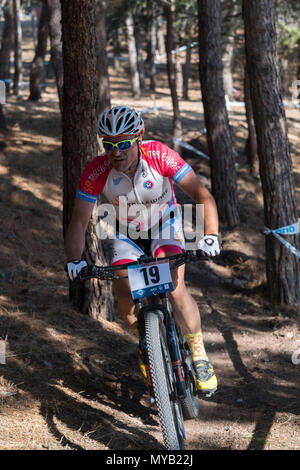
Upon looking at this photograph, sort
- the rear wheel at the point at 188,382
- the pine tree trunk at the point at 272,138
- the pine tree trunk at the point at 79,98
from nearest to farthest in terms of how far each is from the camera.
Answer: the rear wheel at the point at 188,382, the pine tree trunk at the point at 79,98, the pine tree trunk at the point at 272,138

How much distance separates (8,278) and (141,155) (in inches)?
163

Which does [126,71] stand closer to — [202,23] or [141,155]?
[202,23]

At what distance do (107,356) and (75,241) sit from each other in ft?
7.37

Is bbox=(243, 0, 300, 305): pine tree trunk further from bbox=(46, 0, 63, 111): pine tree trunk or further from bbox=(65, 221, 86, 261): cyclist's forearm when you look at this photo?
bbox=(65, 221, 86, 261): cyclist's forearm

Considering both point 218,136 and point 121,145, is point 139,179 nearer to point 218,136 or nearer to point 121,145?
point 121,145

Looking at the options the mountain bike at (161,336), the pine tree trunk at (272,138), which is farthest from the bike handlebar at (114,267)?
the pine tree trunk at (272,138)

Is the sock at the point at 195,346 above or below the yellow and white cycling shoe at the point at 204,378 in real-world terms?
above

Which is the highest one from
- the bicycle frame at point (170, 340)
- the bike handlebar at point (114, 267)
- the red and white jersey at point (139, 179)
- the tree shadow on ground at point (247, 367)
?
the red and white jersey at point (139, 179)

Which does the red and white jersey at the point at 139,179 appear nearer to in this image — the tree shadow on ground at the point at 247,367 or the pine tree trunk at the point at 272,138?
the tree shadow on ground at the point at 247,367

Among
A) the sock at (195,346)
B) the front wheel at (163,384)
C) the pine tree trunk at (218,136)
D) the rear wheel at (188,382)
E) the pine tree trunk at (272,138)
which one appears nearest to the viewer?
the front wheel at (163,384)

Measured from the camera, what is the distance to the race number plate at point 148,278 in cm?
459

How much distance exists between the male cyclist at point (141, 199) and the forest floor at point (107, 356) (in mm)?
787
